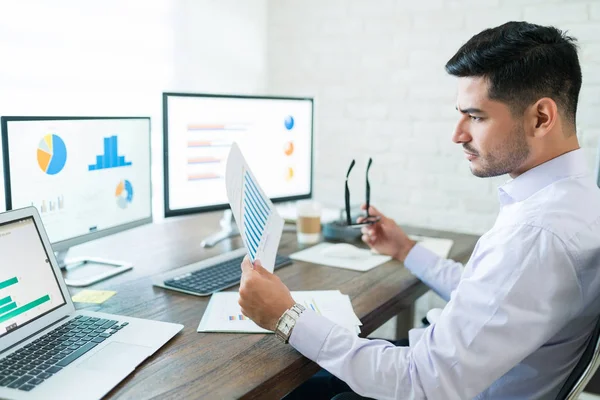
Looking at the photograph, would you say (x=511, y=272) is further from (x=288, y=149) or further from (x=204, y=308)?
(x=288, y=149)

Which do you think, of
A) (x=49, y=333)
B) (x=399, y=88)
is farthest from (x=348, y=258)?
(x=399, y=88)

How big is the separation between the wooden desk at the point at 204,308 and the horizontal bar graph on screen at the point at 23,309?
143 mm

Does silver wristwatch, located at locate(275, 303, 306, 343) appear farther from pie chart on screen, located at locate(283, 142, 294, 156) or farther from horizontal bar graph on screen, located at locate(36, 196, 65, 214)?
pie chart on screen, located at locate(283, 142, 294, 156)

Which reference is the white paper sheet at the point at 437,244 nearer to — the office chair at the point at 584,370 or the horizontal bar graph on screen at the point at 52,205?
the office chair at the point at 584,370

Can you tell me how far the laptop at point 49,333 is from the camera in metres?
0.88

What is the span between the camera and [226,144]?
1.81m

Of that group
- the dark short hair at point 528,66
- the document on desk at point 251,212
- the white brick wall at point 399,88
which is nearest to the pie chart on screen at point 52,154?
the document on desk at point 251,212

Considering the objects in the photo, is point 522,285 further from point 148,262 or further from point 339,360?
point 148,262

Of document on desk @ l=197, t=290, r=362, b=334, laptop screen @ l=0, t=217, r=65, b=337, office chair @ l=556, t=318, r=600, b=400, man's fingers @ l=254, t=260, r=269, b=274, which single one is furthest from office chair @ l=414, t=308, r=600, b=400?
laptop screen @ l=0, t=217, r=65, b=337

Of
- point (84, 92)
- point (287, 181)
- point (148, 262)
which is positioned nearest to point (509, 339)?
point (148, 262)

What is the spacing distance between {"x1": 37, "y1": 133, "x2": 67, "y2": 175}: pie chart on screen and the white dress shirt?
707 millimetres

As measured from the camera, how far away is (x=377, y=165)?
2.47 metres

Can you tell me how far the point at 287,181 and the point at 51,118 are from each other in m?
0.88

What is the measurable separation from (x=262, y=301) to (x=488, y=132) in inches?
20.5
